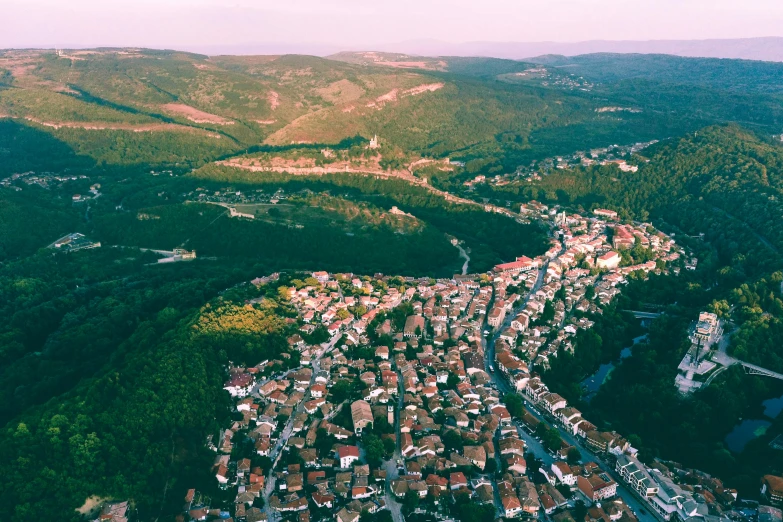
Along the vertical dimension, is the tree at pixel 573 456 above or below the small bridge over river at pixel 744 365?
below

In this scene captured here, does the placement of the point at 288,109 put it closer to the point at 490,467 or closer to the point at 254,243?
the point at 254,243

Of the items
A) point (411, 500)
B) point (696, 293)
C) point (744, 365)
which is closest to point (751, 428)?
point (744, 365)

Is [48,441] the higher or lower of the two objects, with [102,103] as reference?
lower

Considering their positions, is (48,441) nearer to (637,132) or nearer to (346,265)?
(346,265)

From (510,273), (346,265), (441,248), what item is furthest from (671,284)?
(346,265)

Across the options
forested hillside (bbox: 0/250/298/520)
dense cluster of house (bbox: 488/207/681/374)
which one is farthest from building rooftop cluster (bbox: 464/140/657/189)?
forested hillside (bbox: 0/250/298/520)

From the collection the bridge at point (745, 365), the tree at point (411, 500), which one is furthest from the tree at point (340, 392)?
the bridge at point (745, 365)

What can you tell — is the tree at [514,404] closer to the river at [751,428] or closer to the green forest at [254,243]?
the green forest at [254,243]

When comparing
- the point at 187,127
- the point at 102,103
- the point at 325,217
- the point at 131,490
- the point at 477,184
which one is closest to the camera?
the point at 131,490

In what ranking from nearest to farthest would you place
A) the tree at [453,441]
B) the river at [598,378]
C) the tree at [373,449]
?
the tree at [373,449] → the tree at [453,441] → the river at [598,378]
